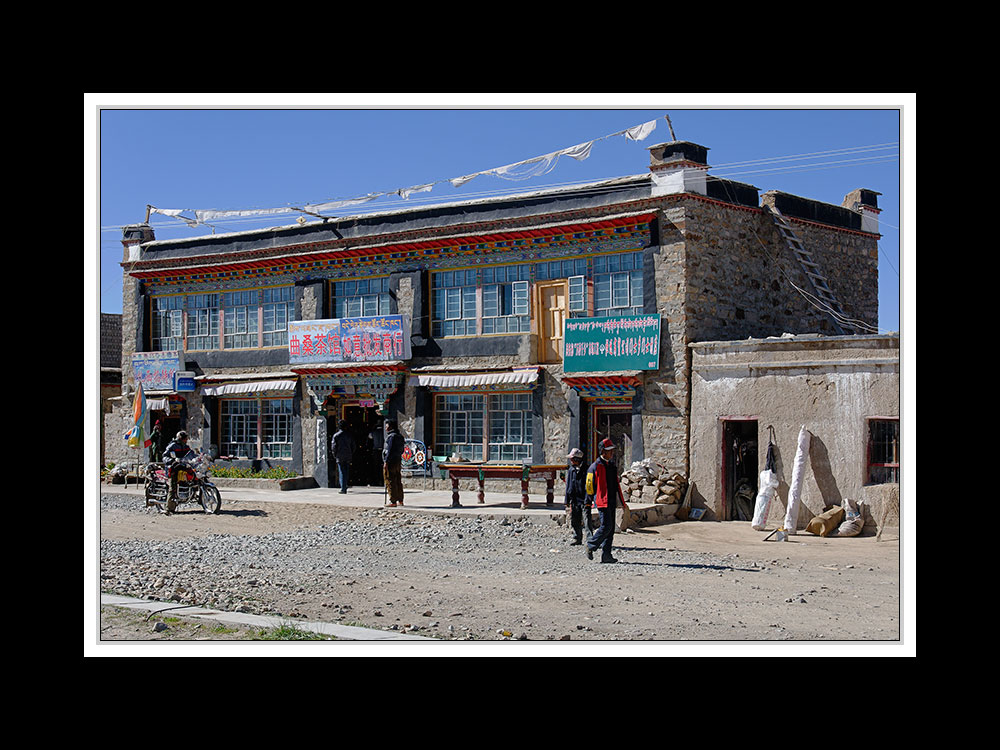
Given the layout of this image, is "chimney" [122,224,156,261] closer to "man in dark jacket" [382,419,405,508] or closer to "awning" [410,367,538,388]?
"awning" [410,367,538,388]

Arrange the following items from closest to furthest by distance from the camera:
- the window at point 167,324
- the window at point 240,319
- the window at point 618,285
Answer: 1. the window at point 618,285
2. the window at point 240,319
3. the window at point 167,324

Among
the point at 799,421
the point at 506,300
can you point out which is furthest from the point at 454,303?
the point at 799,421

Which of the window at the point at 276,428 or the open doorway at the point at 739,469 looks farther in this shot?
the window at the point at 276,428

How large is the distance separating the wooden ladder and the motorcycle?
13.9m

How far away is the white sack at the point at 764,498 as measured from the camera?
1945 cm

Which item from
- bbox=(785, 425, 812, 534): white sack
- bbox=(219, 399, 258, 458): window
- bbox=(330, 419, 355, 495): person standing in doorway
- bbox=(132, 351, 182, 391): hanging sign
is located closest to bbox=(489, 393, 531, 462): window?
bbox=(330, 419, 355, 495): person standing in doorway

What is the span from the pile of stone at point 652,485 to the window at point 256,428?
11265 mm

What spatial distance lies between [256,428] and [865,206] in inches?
682

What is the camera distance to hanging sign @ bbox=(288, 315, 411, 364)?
26.8 meters

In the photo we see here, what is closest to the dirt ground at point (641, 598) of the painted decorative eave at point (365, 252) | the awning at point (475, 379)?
the awning at point (475, 379)

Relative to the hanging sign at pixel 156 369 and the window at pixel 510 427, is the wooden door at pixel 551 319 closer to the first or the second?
the window at pixel 510 427

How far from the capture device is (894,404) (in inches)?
740
